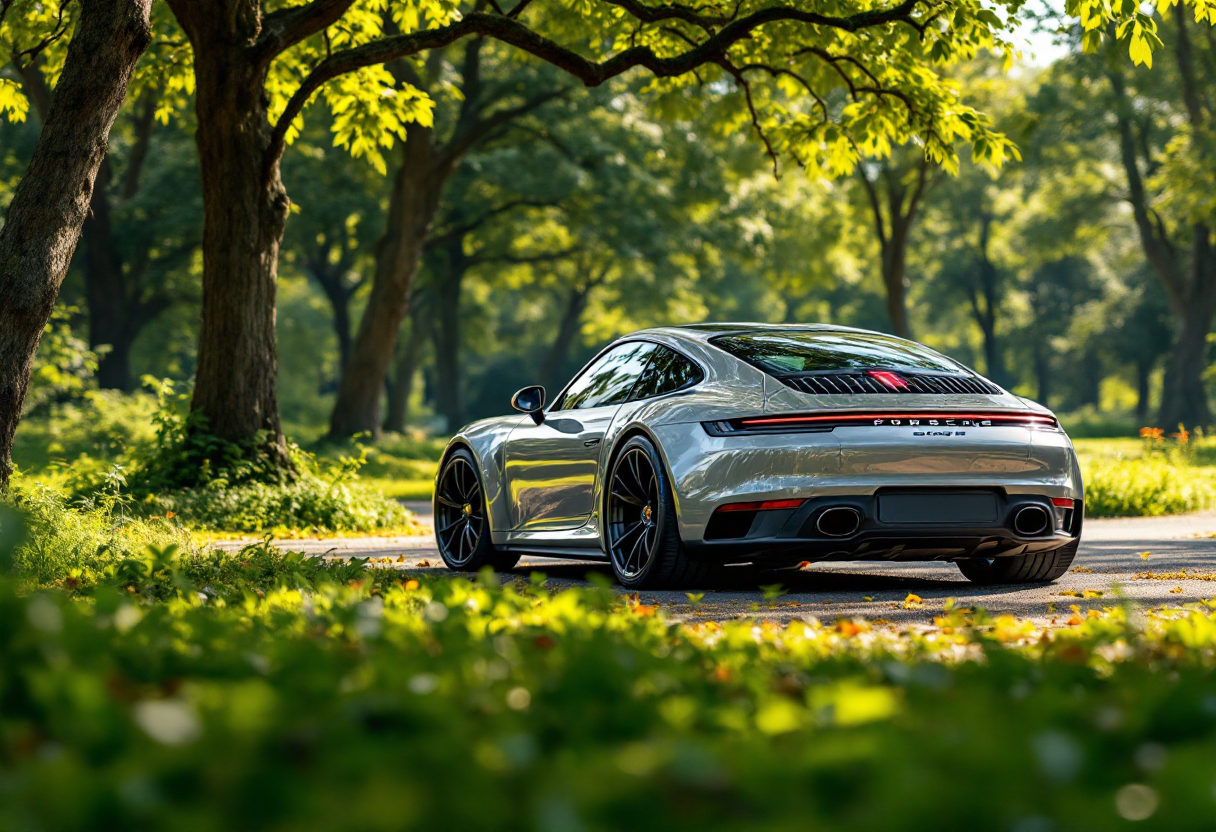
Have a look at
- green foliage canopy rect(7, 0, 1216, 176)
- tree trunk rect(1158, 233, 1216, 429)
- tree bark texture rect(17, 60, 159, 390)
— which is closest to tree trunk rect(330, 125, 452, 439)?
green foliage canopy rect(7, 0, 1216, 176)

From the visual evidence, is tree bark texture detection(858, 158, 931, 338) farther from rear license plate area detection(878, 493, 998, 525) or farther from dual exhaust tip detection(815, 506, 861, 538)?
dual exhaust tip detection(815, 506, 861, 538)

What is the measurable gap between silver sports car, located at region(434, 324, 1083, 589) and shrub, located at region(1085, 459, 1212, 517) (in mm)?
7505

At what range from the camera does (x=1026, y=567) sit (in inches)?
290

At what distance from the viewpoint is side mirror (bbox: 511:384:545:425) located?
8.25 meters

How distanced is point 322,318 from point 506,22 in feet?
210

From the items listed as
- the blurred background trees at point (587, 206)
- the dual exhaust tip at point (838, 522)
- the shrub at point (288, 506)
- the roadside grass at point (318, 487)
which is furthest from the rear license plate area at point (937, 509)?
the blurred background trees at point (587, 206)

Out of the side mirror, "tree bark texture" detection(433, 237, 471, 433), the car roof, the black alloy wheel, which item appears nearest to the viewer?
the black alloy wheel

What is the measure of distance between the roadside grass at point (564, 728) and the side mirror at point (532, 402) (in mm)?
4288

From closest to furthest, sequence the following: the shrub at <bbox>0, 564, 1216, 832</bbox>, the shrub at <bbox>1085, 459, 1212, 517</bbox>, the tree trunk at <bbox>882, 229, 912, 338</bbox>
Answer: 1. the shrub at <bbox>0, 564, 1216, 832</bbox>
2. the shrub at <bbox>1085, 459, 1212, 517</bbox>
3. the tree trunk at <bbox>882, 229, 912, 338</bbox>

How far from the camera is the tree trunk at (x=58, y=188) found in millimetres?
7211

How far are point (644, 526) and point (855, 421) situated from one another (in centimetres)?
128

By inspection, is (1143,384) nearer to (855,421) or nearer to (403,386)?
(403,386)

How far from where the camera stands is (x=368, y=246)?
3503 cm

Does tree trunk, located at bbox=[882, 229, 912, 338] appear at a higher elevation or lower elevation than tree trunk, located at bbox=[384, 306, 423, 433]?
higher
